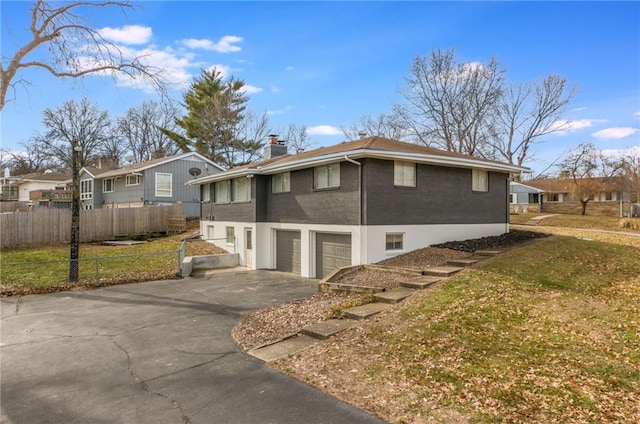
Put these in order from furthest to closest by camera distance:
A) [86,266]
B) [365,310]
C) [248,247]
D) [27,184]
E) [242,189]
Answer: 1. [27,184]
2. [242,189]
3. [248,247]
4. [86,266]
5. [365,310]

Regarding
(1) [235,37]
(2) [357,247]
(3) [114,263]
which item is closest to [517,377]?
(2) [357,247]

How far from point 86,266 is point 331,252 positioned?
10.3 m

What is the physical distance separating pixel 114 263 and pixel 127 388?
12.9 metres

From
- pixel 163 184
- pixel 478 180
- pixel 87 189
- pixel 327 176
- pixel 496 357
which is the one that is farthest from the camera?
pixel 87 189

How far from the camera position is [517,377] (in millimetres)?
5062

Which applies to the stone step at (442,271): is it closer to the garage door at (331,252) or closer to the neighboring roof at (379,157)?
the garage door at (331,252)

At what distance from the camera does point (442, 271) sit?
10.4m

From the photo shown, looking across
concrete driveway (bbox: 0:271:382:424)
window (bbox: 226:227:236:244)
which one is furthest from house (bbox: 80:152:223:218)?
concrete driveway (bbox: 0:271:382:424)

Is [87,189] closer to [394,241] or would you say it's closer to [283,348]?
[394,241]

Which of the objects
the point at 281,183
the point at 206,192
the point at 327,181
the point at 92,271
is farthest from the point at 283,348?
the point at 206,192

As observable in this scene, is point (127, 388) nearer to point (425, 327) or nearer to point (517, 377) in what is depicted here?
point (425, 327)

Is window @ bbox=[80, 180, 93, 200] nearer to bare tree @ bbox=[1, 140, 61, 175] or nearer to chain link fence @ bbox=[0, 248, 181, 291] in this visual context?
chain link fence @ bbox=[0, 248, 181, 291]

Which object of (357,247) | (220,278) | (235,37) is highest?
(235,37)

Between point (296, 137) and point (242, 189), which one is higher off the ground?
point (296, 137)
